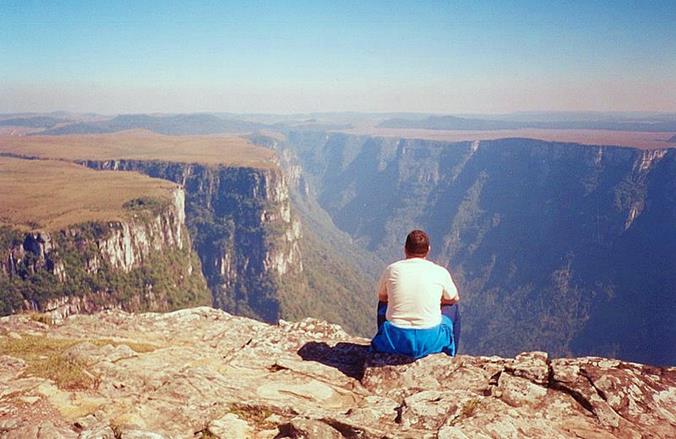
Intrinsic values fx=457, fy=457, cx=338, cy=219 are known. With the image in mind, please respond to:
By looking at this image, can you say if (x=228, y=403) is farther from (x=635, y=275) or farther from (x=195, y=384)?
(x=635, y=275)

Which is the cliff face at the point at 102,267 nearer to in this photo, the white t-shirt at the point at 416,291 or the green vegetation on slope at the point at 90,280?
the green vegetation on slope at the point at 90,280

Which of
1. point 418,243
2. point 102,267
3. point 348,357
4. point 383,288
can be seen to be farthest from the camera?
point 102,267

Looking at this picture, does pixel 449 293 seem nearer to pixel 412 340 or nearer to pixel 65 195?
pixel 412 340

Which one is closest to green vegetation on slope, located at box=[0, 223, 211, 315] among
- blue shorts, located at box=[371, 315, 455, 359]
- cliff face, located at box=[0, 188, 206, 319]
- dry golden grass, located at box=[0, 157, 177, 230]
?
cliff face, located at box=[0, 188, 206, 319]

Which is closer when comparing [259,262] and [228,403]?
[228,403]

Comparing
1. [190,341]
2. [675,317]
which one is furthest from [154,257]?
[675,317]

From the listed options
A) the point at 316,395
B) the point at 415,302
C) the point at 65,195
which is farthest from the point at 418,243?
the point at 65,195

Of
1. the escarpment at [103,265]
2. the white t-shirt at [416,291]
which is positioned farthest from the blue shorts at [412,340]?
the escarpment at [103,265]
